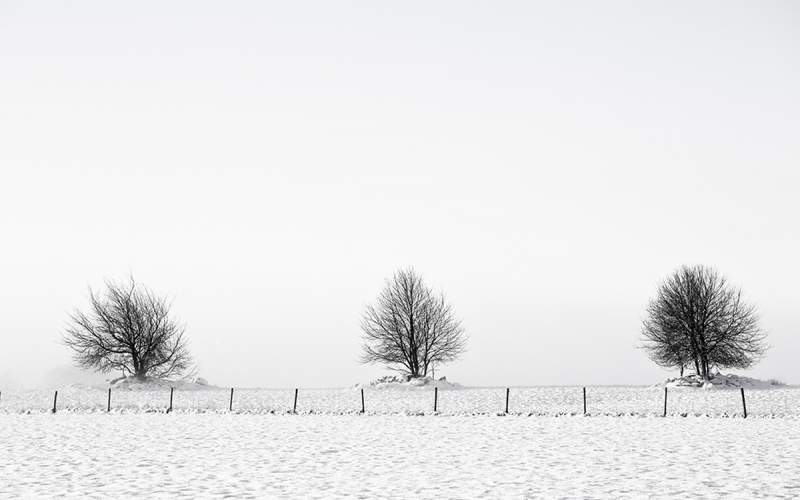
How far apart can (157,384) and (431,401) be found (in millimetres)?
26158

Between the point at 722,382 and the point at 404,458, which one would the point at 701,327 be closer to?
the point at 722,382

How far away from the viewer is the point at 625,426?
3284 cm

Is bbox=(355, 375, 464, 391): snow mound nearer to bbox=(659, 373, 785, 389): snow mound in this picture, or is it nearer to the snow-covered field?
the snow-covered field

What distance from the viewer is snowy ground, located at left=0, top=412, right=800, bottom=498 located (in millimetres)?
17141

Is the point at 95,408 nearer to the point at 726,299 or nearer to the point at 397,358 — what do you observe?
the point at 397,358

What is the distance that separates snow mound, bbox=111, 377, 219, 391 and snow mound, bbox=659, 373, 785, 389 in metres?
38.8

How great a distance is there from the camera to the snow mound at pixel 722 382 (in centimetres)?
5934

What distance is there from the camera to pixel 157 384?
61781mm

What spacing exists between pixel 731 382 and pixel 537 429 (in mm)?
36888

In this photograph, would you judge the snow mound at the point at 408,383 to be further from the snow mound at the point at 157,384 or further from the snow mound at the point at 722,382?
the snow mound at the point at 722,382

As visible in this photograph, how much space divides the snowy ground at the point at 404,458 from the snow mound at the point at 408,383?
78.4 feet

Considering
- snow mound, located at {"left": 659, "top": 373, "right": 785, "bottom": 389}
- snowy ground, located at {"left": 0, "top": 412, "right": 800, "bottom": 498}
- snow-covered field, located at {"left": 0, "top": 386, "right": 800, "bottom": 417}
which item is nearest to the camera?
snowy ground, located at {"left": 0, "top": 412, "right": 800, "bottom": 498}

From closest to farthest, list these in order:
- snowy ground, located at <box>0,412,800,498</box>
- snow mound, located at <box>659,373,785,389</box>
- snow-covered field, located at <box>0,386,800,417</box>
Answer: snowy ground, located at <box>0,412,800,498</box>, snow-covered field, located at <box>0,386,800,417</box>, snow mound, located at <box>659,373,785,389</box>

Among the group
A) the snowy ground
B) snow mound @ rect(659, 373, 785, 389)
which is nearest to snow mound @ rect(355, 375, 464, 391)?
snow mound @ rect(659, 373, 785, 389)
